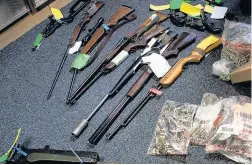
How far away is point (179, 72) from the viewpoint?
1.86 m

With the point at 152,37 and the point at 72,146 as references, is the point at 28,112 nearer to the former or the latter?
the point at 72,146

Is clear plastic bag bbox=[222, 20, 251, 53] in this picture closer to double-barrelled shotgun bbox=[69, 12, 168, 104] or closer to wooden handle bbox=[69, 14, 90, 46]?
double-barrelled shotgun bbox=[69, 12, 168, 104]

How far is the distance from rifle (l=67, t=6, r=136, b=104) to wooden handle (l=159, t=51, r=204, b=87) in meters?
0.56

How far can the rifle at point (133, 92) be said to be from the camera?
1.70 meters

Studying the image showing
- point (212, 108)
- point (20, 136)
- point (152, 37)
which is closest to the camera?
point (212, 108)

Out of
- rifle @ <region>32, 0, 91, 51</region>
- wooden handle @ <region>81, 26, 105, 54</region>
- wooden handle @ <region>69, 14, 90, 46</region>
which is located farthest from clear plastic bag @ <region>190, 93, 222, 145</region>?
rifle @ <region>32, 0, 91, 51</region>

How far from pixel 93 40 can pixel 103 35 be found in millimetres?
94

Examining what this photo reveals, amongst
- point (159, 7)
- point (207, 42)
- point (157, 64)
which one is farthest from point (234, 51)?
point (159, 7)

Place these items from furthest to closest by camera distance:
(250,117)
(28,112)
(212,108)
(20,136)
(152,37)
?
1. (152,37)
2. (28,112)
3. (20,136)
4. (212,108)
5. (250,117)

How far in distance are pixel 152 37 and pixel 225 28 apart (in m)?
0.48

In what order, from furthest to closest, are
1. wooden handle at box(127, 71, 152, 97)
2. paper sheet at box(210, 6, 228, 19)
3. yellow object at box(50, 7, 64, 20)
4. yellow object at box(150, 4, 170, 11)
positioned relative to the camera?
yellow object at box(50, 7, 64, 20) → yellow object at box(150, 4, 170, 11) → paper sheet at box(210, 6, 228, 19) → wooden handle at box(127, 71, 152, 97)

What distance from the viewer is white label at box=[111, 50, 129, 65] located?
2.01 meters

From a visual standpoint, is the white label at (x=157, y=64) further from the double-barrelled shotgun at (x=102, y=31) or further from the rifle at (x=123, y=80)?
the double-barrelled shotgun at (x=102, y=31)

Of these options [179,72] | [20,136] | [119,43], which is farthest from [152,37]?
[20,136]
